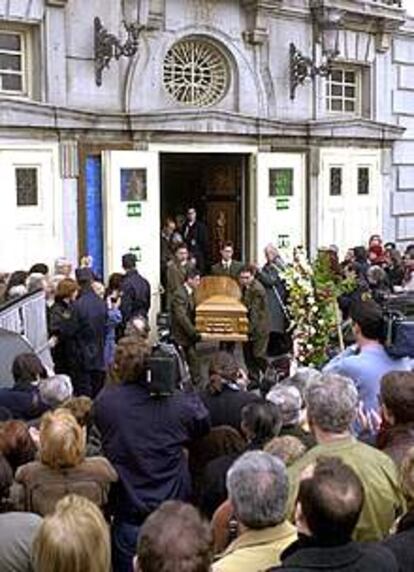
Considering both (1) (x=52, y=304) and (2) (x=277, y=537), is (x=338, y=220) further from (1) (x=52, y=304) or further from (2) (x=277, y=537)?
(2) (x=277, y=537)

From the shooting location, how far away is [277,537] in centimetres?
370

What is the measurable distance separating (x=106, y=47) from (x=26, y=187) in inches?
84.5

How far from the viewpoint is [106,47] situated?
43.3 ft

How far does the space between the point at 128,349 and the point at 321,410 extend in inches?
51.3

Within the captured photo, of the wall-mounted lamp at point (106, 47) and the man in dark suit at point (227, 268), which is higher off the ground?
the wall-mounted lamp at point (106, 47)

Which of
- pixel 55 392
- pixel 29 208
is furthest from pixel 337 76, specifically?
pixel 55 392

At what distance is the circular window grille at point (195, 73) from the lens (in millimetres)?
14422

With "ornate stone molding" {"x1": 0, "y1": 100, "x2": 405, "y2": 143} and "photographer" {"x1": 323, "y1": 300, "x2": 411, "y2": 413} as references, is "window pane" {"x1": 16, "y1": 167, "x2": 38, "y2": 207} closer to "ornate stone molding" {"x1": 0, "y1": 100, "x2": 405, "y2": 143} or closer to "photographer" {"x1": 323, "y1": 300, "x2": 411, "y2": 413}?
"ornate stone molding" {"x1": 0, "y1": 100, "x2": 405, "y2": 143}

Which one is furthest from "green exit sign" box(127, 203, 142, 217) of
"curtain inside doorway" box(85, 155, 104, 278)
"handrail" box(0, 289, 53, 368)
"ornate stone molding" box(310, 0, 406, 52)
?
"ornate stone molding" box(310, 0, 406, 52)

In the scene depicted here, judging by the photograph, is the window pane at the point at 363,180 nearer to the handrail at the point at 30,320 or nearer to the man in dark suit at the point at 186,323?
the man in dark suit at the point at 186,323

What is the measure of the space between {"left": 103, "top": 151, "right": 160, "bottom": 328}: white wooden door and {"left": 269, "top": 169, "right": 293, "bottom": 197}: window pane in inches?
87.8

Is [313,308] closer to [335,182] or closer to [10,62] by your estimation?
[10,62]

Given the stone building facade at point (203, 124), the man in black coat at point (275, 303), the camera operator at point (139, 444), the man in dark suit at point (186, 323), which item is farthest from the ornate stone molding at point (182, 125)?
the camera operator at point (139, 444)

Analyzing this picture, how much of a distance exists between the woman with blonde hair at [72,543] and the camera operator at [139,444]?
1795 mm
